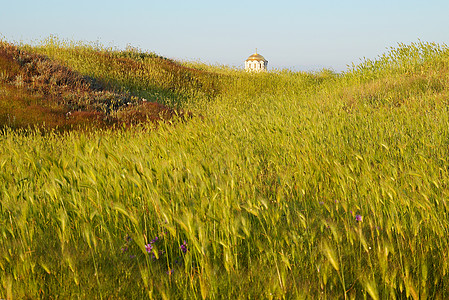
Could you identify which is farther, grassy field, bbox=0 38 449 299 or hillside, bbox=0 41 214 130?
hillside, bbox=0 41 214 130

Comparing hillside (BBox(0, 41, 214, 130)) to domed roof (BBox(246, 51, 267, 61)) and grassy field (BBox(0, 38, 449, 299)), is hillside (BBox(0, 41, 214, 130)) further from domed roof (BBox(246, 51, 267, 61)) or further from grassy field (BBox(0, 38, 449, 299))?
domed roof (BBox(246, 51, 267, 61))

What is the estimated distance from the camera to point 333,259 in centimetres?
149

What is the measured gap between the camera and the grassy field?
1719mm

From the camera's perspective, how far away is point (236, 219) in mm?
1859

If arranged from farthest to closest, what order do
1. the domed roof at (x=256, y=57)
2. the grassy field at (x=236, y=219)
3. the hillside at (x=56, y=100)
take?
the domed roof at (x=256, y=57) → the hillside at (x=56, y=100) → the grassy field at (x=236, y=219)

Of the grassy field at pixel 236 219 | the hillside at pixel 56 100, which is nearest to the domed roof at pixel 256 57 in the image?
the hillside at pixel 56 100

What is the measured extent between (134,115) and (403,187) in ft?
24.1

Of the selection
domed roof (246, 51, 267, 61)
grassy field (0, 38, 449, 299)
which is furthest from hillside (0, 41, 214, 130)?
domed roof (246, 51, 267, 61)

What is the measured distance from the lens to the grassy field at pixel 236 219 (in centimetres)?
172

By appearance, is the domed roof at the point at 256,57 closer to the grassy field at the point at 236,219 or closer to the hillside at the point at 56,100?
the hillside at the point at 56,100

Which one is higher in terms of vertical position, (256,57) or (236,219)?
(256,57)

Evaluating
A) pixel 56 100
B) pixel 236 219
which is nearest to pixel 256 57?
pixel 56 100

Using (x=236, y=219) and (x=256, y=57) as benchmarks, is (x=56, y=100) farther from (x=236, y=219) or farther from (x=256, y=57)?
(x=256, y=57)

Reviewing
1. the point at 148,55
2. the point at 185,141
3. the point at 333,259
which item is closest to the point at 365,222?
the point at 333,259
